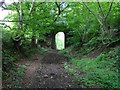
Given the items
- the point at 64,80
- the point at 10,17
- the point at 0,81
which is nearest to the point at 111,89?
the point at 64,80

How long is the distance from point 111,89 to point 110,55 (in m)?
3.24

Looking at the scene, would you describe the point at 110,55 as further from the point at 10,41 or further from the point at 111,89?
the point at 10,41

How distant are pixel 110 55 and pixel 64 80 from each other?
10.2ft

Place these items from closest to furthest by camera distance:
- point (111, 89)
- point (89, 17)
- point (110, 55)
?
point (111, 89) → point (110, 55) → point (89, 17)

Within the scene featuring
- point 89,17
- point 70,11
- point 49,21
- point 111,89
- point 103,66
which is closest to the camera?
point 111,89

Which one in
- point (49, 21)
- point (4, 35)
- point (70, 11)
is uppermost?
point (70, 11)

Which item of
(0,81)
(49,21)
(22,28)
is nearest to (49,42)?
(49,21)

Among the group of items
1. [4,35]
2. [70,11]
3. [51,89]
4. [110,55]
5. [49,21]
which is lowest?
[51,89]

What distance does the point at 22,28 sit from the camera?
27.5 ft

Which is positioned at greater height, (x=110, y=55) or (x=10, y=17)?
(x=10, y=17)

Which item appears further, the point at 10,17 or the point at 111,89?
the point at 10,17

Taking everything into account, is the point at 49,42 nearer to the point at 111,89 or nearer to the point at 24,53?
the point at 24,53

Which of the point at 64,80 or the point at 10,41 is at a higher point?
the point at 10,41

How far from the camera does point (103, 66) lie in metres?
7.32
